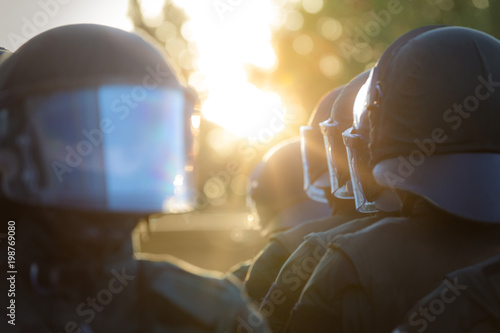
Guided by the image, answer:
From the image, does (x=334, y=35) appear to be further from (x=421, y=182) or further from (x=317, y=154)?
(x=421, y=182)

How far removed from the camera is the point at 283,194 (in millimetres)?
5336

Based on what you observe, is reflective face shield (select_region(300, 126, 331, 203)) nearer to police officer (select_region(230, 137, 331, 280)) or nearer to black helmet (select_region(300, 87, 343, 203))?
black helmet (select_region(300, 87, 343, 203))

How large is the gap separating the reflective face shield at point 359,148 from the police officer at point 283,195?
6.27 feet

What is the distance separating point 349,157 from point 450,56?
2.16ft

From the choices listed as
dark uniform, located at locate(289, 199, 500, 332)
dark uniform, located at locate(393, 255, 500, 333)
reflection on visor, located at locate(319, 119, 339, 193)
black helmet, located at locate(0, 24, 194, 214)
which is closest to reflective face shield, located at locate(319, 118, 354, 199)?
reflection on visor, located at locate(319, 119, 339, 193)

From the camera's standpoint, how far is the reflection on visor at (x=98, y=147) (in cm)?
188

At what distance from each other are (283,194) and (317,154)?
3.08 feet

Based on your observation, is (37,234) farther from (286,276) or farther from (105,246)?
(286,276)

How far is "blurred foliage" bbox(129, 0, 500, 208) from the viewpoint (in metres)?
18.7

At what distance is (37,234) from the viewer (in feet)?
6.32

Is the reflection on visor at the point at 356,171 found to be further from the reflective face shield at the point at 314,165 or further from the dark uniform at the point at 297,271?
the reflective face shield at the point at 314,165

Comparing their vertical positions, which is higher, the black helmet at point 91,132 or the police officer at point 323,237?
the black helmet at point 91,132

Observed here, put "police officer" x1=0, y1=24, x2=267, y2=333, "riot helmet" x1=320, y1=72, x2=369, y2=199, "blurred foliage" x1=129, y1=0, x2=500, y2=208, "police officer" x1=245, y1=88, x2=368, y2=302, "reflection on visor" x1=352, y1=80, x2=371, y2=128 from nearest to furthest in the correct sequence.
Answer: "police officer" x1=0, y1=24, x2=267, y2=333 < "reflection on visor" x1=352, y1=80, x2=371, y2=128 < "riot helmet" x1=320, y1=72, x2=369, y2=199 < "police officer" x1=245, y1=88, x2=368, y2=302 < "blurred foliage" x1=129, y1=0, x2=500, y2=208

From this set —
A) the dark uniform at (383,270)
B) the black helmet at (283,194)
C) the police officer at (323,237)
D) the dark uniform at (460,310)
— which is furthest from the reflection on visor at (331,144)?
the black helmet at (283,194)
